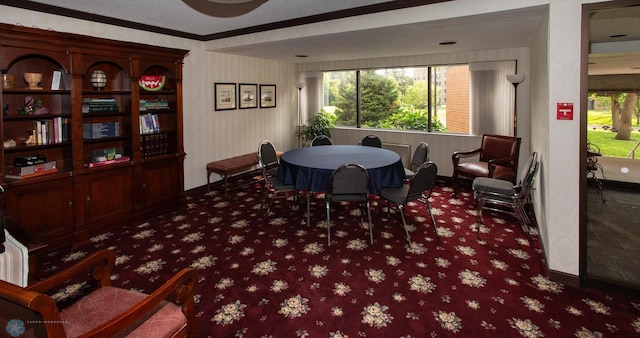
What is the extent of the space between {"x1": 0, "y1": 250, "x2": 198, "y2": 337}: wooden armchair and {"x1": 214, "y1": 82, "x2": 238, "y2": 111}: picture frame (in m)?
4.40

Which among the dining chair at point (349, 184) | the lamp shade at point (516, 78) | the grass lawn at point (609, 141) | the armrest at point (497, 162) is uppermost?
the lamp shade at point (516, 78)

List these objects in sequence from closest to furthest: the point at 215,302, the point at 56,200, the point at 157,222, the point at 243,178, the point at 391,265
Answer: the point at 215,302 < the point at 391,265 < the point at 56,200 < the point at 157,222 < the point at 243,178

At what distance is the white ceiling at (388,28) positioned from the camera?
3705 mm

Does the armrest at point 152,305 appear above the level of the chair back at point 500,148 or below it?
below

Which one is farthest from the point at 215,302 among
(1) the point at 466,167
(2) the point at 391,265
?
(1) the point at 466,167

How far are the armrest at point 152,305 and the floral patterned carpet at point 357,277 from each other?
0.61 metres

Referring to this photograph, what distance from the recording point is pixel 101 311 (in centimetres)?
182

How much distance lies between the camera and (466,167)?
5.38 metres

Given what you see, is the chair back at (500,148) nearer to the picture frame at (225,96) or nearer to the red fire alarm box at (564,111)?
the red fire alarm box at (564,111)

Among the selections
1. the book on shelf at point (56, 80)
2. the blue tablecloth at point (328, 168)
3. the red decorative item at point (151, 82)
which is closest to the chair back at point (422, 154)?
the blue tablecloth at point (328, 168)

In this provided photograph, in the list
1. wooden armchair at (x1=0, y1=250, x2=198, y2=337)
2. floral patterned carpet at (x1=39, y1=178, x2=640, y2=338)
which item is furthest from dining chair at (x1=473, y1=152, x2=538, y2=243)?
wooden armchair at (x1=0, y1=250, x2=198, y2=337)

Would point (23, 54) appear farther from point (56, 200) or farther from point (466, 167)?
point (466, 167)

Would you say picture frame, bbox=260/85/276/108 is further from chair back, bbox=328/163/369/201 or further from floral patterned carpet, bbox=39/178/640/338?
chair back, bbox=328/163/369/201

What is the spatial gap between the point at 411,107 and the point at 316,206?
132 inches
